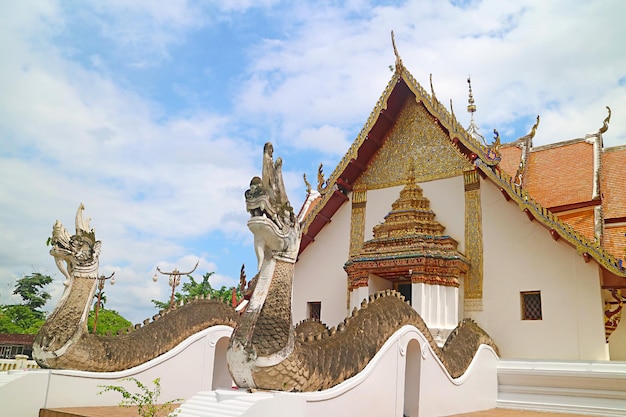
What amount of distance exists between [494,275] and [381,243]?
1.79 meters

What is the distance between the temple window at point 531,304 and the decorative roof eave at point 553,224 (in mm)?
902

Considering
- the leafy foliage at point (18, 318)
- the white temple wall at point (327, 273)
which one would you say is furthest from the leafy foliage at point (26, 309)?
the white temple wall at point (327, 273)

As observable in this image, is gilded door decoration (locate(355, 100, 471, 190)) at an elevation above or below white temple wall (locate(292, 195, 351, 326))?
above

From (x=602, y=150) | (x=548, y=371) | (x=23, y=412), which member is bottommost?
(x=23, y=412)

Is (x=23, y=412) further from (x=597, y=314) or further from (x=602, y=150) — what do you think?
(x=602, y=150)

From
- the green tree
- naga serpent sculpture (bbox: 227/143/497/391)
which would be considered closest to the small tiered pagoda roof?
naga serpent sculpture (bbox: 227/143/497/391)

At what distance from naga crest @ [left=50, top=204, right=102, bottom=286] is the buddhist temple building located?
14.0ft

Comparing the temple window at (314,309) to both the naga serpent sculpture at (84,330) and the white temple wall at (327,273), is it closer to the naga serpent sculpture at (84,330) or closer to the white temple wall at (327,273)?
the white temple wall at (327,273)

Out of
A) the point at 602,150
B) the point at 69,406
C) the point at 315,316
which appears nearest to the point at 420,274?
the point at 315,316

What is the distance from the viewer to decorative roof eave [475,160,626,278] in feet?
23.0

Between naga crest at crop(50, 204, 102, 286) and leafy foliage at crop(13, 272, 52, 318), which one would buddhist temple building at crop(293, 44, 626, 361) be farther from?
leafy foliage at crop(13, 272, 52, 318)

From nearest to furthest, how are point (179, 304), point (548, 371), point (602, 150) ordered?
point (179, 304) < point (548, 371) < point (602, 150)

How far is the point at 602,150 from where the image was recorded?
9.70 m

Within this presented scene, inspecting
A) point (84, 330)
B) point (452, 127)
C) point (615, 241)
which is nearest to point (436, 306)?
point (615, 241)
